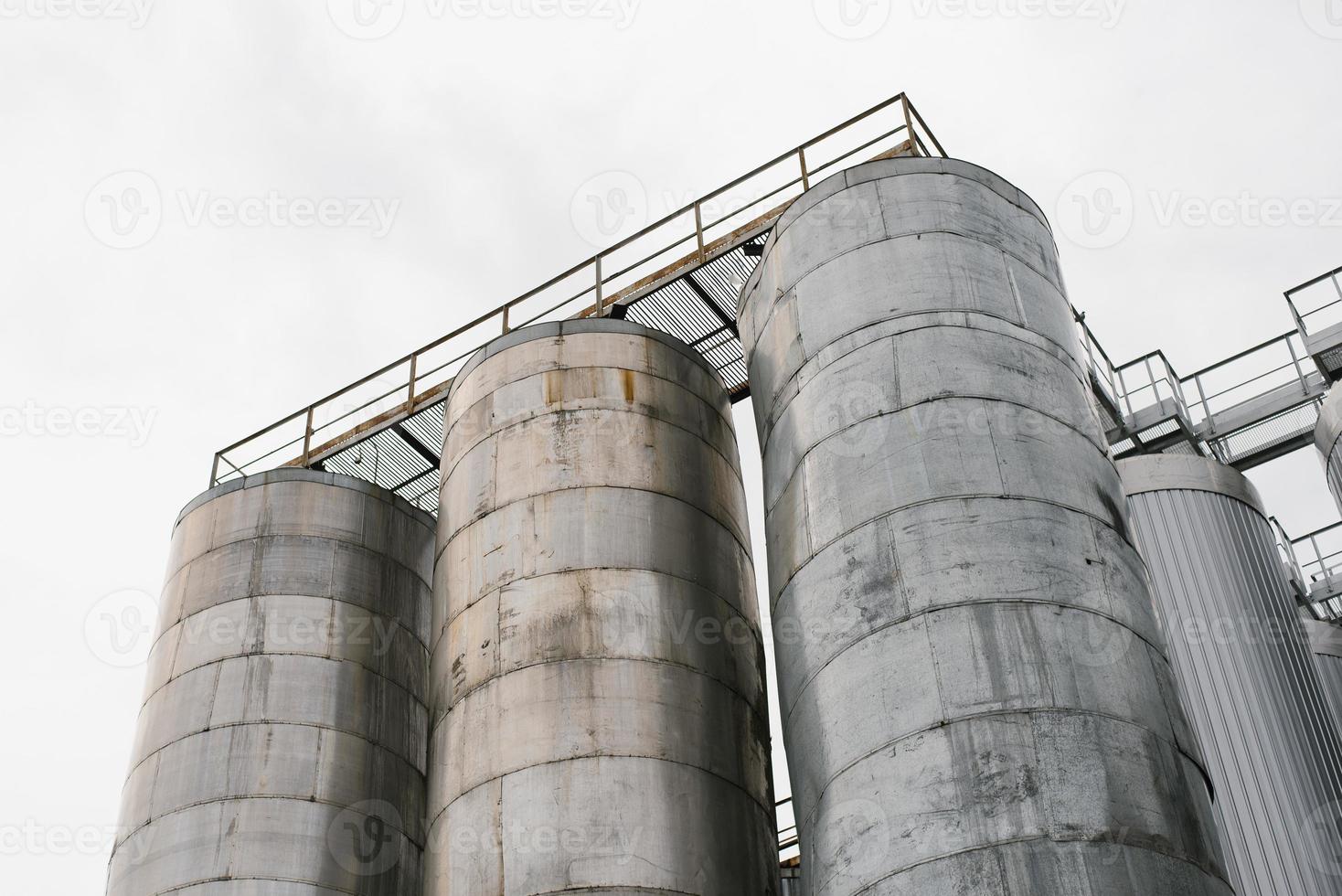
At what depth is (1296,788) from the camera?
20.5m

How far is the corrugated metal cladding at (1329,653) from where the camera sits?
2755cm

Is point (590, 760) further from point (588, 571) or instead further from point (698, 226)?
point (698, 226)

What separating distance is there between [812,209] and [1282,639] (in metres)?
10.8

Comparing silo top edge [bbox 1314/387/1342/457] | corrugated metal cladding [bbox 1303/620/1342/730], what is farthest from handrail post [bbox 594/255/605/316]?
corrugated metal cladding [bbox 1303/620/1342/730]

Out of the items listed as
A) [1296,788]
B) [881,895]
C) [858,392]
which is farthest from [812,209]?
[1296,788]

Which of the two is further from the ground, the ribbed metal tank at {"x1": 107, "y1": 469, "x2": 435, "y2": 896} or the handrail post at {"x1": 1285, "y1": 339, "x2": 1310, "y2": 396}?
the handrail post at {"x1": 1285, "y1": 339, "x2": 1310, "y2": 396}

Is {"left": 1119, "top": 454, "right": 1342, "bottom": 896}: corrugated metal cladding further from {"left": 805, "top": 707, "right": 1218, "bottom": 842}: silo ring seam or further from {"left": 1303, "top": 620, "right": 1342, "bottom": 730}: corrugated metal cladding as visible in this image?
{"left": 805, "top": 707, "right": 1218, "bottom": 842}: silo ring seam

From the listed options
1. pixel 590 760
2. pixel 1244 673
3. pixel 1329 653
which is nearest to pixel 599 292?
pixel 590 760

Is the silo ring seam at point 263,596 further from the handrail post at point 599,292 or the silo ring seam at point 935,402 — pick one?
the silo ring seam at point 935,402

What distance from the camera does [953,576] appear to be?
14680 millimetres

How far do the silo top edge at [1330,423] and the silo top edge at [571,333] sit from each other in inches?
457

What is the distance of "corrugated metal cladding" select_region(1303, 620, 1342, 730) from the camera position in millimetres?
27547

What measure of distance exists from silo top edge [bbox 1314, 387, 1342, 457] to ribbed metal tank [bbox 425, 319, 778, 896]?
11.4 m

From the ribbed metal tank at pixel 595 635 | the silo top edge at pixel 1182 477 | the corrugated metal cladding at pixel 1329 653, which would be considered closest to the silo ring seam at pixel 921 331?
the ribbed metal tank at pixel 595 635
